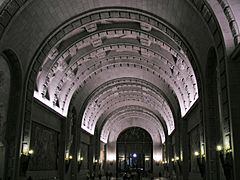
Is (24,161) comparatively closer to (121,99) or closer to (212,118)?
(212,118)

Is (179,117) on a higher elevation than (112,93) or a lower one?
lower

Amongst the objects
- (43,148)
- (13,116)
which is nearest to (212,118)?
(13,116)

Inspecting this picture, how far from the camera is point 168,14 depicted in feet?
59.6

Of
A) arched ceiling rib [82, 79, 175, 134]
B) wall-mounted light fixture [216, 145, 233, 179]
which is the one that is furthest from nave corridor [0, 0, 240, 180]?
arched ceiling rib [82, 79, 175, 134]

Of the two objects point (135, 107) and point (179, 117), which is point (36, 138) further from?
point (135, 107)

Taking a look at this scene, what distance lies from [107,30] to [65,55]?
14.6ft

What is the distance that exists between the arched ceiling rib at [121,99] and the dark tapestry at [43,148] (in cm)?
945

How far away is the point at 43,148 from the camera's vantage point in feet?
80.2

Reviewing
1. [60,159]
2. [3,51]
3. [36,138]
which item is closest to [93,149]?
[60,159]

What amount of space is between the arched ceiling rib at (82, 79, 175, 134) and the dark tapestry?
9450mm

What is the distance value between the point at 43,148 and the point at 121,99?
840 inches

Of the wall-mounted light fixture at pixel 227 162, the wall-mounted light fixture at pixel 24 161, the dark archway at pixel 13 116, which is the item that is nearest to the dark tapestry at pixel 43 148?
the wall-mounted light fixture at pixel 24 161

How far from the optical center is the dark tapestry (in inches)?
889

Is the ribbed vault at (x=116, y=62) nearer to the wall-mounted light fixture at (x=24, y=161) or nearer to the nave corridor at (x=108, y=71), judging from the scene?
the nave corridor at (x=108, y=71)
